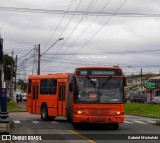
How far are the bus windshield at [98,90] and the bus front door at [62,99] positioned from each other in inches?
198

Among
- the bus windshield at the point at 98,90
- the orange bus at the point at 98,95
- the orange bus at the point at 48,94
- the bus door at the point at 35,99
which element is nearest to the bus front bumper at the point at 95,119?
the orange bus at the point at 98,95

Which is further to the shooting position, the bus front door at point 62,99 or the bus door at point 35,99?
the bus door at point 35,99

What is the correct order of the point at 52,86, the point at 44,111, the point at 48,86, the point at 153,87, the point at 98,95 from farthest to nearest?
the point at 153,87
the point at 44,111
the point at 48,86
the point at 52,86
the point at 98,95

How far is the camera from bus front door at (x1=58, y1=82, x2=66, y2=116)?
27.4 meters

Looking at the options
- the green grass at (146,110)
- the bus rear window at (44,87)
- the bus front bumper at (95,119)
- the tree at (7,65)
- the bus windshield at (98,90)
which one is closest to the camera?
the bus front bumper at (95,119)

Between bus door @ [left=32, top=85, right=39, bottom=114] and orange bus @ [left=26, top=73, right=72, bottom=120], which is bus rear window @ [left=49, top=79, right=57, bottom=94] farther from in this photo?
bus door @ [left=32, top=85, right=39, bottom=114]

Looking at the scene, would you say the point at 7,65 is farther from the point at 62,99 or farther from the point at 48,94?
the point at 62,99

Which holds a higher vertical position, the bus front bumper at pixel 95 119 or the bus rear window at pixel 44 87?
the bus rear window at pixel 44 87

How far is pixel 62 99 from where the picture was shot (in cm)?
2772

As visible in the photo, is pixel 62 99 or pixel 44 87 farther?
pixel 44 87

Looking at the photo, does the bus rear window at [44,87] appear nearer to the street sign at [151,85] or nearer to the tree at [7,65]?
the tree at [7,65]

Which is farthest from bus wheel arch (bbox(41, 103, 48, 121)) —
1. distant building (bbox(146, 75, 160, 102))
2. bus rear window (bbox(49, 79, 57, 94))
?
distant building (bbox(146, 75, 160, 102))

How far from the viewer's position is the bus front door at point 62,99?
2742 centimetres

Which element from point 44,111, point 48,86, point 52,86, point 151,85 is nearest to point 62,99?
point 52,86
